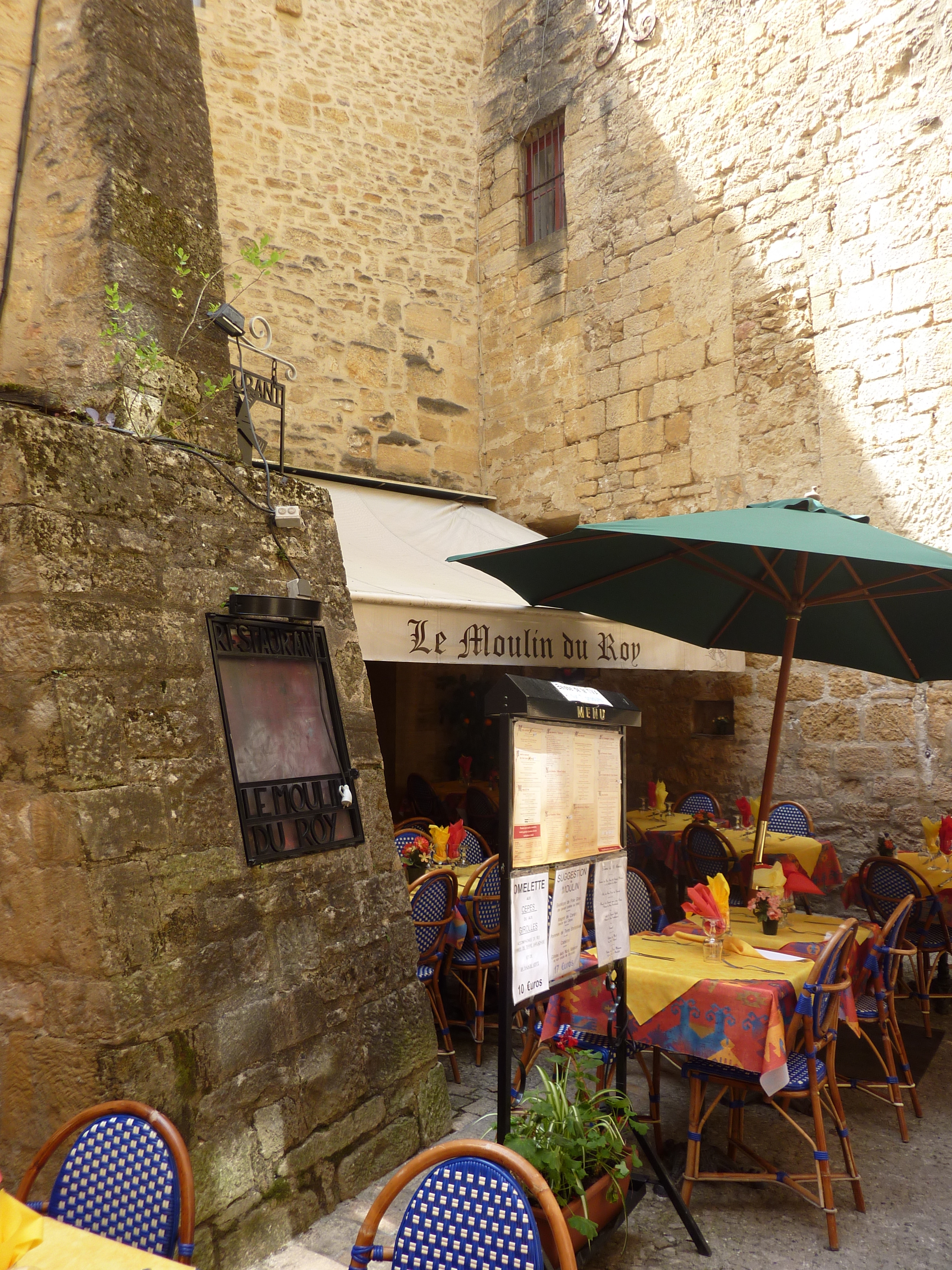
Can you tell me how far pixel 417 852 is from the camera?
16.5ft

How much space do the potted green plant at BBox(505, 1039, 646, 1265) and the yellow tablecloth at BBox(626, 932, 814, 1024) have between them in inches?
17.7

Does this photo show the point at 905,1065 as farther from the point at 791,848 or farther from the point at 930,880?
the point at 791,848

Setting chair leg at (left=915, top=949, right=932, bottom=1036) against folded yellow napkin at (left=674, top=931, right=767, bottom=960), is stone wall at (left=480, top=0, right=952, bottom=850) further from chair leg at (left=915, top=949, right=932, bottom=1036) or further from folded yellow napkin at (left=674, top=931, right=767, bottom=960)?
folded yellow napkin at (left=674, top=931, right=767, bottom=960)

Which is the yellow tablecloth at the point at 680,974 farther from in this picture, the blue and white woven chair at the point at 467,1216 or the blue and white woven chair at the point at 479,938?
the blue and white woven chair at the point at 467,1216

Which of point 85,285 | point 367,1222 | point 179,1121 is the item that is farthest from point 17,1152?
point 85,285

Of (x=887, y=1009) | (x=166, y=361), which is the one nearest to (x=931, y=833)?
(x=887, y=1009)

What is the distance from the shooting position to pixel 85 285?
10.7 ft

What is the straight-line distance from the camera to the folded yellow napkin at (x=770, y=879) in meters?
4.02

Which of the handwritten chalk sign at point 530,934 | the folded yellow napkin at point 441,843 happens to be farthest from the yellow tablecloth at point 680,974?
the folded yellow napkin at point 441,843

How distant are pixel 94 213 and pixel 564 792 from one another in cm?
257

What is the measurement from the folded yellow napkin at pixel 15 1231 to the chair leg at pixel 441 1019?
260cm

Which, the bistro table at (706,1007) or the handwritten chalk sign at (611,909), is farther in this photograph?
the bistro table at (706,1007)

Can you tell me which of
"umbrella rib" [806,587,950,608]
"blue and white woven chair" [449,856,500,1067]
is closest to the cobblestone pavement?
"blue and white woven chair" [449,856,500,1067]

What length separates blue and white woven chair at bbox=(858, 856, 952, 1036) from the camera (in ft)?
15.4
